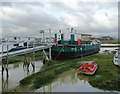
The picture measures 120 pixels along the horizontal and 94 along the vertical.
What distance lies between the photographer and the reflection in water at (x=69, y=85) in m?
8.49

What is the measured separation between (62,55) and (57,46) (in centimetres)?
179

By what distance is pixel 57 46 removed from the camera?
1972 cm

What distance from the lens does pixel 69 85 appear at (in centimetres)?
940

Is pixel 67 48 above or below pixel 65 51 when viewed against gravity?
above

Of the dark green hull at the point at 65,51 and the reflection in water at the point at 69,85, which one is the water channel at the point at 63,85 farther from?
the dark green hull at the point at 65,51

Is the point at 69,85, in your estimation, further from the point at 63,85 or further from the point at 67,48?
the point at 67,48

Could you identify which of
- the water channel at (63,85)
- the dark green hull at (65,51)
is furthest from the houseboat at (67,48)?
the water channel at (63,85)

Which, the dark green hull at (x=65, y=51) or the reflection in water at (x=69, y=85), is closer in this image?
the reflection in water at (x=69, y=85)

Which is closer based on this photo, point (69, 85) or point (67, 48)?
point (69, 85)

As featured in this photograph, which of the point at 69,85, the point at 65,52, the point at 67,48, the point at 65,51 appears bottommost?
the point at 69,85

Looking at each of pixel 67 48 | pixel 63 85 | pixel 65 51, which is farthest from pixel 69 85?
pixel 67 48

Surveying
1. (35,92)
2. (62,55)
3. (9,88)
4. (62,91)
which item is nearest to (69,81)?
(62,91)

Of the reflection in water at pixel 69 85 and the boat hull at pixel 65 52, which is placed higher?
the boat hull at pixel 65 52

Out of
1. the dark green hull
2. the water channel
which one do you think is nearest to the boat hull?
the dark green hull
